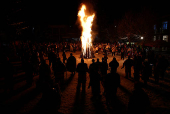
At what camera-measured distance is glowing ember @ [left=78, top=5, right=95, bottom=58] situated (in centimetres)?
1695

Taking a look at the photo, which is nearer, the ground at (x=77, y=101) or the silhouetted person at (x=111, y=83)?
the silhouetted person at (x=111, y=83)

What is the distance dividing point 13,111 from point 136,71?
24.0ft

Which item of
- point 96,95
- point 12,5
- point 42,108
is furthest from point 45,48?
point 42,108

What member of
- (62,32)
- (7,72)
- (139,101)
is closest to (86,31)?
(7,72)

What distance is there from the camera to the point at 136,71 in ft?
28.1

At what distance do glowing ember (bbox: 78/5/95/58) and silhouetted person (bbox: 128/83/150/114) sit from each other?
14288 millimetres

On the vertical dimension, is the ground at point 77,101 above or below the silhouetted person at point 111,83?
below

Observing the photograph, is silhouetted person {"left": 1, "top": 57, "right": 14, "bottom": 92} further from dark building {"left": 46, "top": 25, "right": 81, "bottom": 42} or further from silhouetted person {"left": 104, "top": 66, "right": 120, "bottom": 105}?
dark building {"left": 46, "top": 25, "right": 81, "bottom": 42}

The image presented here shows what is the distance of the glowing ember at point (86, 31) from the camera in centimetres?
1695

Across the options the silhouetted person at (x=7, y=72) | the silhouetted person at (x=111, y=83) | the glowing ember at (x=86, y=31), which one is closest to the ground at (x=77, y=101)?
the silhouetted person at (x=7, y=72)

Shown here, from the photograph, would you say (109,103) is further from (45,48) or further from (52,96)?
(45,48)

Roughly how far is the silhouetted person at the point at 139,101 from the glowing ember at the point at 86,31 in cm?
1429

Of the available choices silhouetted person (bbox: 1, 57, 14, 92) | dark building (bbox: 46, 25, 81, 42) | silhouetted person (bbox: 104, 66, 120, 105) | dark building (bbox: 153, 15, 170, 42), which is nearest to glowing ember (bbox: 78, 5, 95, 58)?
silhouetted person (bbox: 1, 57, 14, 92)

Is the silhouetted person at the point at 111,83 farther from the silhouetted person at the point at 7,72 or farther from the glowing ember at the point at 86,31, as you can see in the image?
the glowing ember at the point at 86,31
